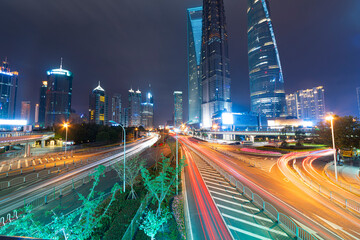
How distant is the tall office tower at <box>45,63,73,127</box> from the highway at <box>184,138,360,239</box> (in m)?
228

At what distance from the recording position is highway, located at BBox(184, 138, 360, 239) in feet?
37.3

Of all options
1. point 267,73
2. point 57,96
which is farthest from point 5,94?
point 267,73

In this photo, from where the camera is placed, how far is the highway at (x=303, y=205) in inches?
448

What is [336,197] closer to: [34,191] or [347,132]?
[347,132]

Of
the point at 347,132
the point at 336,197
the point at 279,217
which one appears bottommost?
the point at 279,217

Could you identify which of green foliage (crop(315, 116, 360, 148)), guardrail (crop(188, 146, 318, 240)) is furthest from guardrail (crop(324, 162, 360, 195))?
guardrail (crop(188, 146, 318, 240))

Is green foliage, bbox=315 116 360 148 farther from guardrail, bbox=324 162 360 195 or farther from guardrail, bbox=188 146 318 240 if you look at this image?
guardrail, bbox=188 146 318 240

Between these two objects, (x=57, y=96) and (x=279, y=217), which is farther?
(x=57, y=96)

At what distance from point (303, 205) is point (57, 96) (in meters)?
249

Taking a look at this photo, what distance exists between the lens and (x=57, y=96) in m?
192

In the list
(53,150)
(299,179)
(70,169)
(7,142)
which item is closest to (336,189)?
(299,179)

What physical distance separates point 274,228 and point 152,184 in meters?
10.3

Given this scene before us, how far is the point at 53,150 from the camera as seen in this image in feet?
146

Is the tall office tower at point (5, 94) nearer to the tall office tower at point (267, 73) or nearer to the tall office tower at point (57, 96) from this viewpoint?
the tall office tower at point (57, 96)
